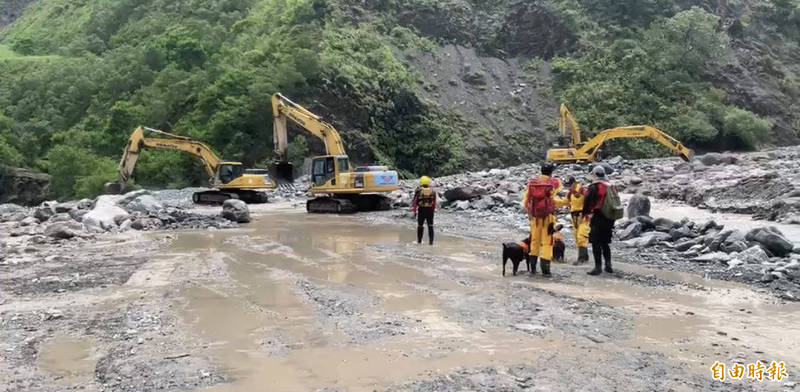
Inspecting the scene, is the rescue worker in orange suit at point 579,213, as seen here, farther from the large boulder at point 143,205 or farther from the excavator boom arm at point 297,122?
the large boulder at point 143,205

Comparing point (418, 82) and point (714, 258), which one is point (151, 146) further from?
point (714, 258)

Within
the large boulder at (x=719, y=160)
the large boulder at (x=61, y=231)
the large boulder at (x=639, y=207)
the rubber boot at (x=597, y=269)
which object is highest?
the large boulder at (x=719, y=160)

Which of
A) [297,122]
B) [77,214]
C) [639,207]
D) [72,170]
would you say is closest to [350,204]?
[297,122]

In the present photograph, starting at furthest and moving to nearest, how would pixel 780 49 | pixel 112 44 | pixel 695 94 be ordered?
pixel 112 44
pixel 780 49
pixel 695 94

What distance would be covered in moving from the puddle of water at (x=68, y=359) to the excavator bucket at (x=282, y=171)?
62.1 feet

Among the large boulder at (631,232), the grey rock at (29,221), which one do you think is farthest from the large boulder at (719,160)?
the grey rock at (29,221)

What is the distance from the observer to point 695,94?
42094 millimetres

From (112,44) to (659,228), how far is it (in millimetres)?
56726

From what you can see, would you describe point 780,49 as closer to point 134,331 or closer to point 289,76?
point 289,76

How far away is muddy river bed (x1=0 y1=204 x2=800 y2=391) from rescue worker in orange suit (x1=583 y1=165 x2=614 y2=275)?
32cm

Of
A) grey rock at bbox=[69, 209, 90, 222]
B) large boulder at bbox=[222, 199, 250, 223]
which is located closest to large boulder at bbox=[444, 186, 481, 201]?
large boulder at bbox=[222, 199, 250, 223]

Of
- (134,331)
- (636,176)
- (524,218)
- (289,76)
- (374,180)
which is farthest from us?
(289,76)

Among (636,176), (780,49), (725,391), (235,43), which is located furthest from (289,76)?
(780,49)

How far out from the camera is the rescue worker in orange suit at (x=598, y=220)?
8.70 metres
